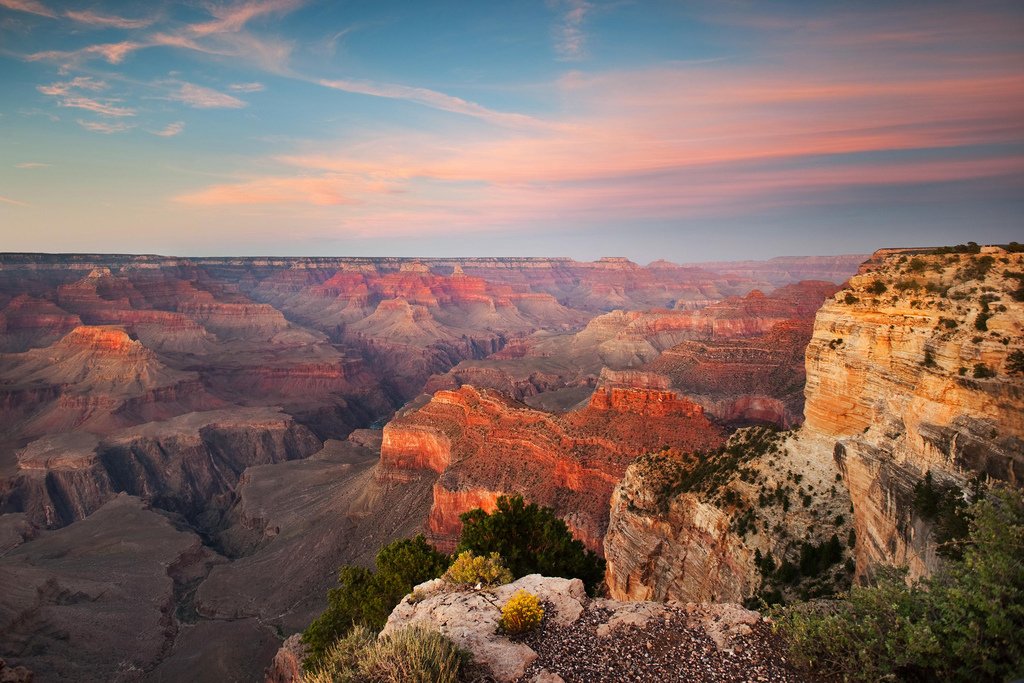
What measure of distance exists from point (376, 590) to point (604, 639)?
554 inches

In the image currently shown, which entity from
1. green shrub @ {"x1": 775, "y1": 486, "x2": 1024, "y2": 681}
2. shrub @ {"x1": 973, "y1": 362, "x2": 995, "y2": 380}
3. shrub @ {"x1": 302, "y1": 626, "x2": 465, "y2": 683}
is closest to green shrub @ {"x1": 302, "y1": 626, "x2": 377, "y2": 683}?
shrub @ {"x1": 302, "y1": 626, "x2": 465, "y2": 683}

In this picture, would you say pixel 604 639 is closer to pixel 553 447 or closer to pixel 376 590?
pixel 376 590

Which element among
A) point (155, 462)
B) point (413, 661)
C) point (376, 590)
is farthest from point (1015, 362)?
point (155, 462)

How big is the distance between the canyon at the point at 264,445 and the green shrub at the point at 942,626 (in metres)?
21.4

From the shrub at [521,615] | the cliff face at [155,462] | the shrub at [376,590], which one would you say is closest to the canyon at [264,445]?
the cliff face at [155,462]

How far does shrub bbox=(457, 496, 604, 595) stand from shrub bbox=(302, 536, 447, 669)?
186 cm

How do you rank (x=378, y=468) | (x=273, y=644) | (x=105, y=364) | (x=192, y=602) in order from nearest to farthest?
(x=273, y=644) → (x=192, y=602) → (x=378, y=468) → (x=105, y=364)

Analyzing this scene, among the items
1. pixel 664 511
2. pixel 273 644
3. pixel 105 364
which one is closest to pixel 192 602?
pixel 273 644

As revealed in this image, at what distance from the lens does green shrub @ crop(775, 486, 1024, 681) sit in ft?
32.3

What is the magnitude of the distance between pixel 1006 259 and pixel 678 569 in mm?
18456

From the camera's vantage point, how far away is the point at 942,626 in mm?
10508

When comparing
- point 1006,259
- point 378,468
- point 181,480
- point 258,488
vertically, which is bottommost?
point 181,480

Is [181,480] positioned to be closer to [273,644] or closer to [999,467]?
[273,644]

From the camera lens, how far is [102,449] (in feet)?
291
